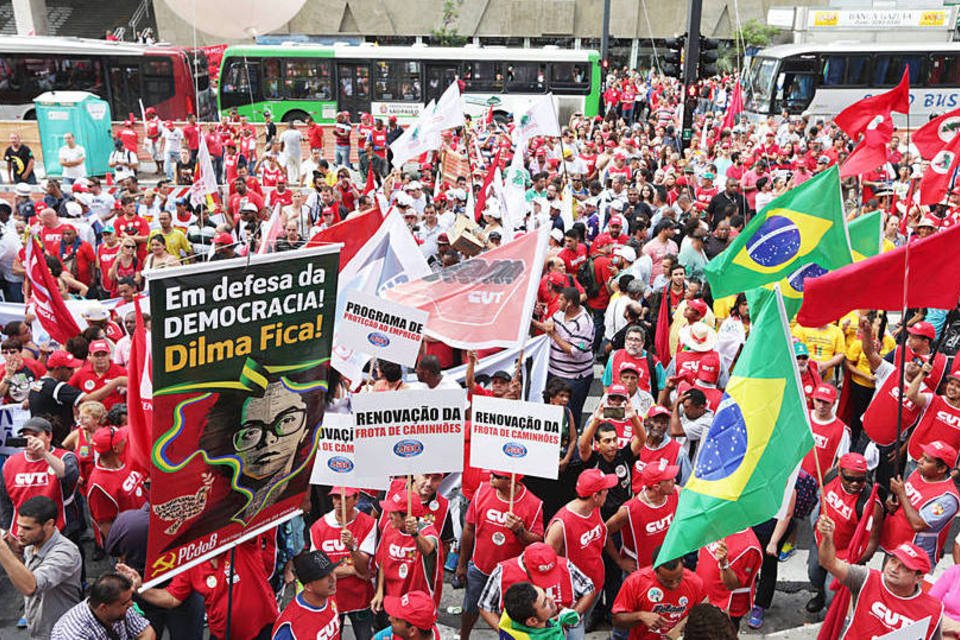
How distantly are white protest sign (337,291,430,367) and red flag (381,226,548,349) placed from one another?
26.4 inches

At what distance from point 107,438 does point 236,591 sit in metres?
1.45

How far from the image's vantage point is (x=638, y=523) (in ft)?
18.1

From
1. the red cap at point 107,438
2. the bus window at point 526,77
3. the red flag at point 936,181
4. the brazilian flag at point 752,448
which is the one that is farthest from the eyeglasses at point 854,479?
the bus window at point 526,77

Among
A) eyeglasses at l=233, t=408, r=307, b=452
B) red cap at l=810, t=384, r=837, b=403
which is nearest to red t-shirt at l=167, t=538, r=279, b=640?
eyeglasses at l=233, t=408, r=307, b=452

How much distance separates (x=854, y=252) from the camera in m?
7.75

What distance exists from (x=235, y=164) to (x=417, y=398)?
46.3 feet

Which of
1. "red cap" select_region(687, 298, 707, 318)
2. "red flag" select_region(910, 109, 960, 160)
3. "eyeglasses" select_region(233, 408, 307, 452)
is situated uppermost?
"red flag" select_region(910, 109, 960, 160)

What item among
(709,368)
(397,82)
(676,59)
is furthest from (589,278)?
(397,82)

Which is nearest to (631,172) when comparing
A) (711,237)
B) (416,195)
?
(416,195)

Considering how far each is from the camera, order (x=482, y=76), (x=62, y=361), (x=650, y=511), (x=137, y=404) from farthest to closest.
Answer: (x=482, y=76) → (x=62, y=361) → (x=650, y=511) → (x=137, y=404)

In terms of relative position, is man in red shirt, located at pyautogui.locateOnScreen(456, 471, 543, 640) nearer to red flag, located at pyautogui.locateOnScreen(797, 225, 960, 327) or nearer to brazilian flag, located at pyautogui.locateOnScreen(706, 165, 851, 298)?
red flag, located at pyautogui.locateOnScreen(797, 225, 960, 327)

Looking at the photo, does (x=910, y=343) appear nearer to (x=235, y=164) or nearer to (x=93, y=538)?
(x=93, y=538)

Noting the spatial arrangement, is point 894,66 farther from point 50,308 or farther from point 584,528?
point 584,528

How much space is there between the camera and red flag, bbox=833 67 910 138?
1061 centimetres
